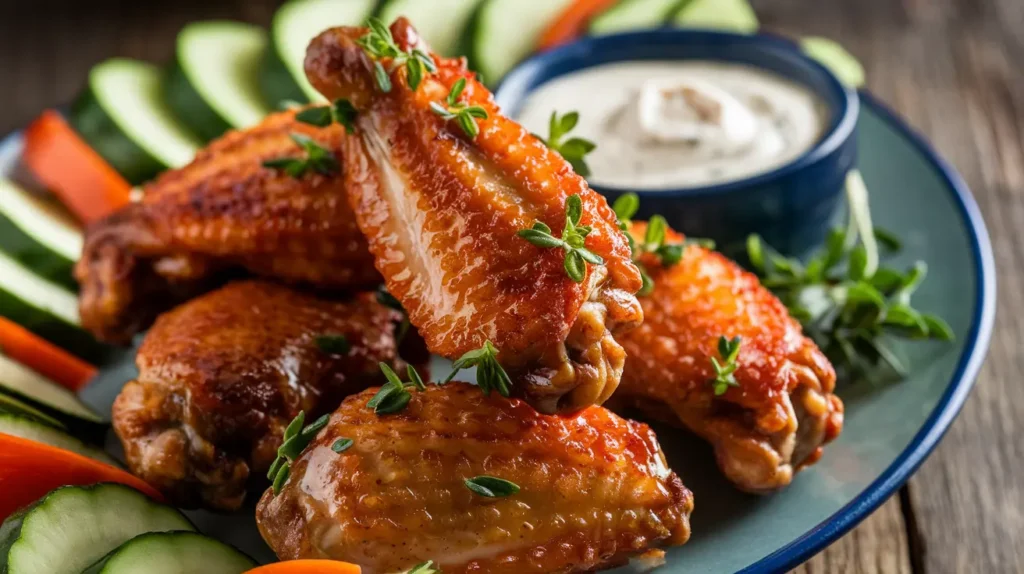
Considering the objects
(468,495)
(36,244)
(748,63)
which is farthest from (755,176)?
(36,244)

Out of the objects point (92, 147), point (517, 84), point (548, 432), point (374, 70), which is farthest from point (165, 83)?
point (548, 432)

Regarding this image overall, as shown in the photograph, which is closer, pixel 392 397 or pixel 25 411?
pixel 392 397

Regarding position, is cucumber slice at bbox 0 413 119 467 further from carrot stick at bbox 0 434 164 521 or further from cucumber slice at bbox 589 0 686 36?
cucumber slice at bbox 589 0 686 36

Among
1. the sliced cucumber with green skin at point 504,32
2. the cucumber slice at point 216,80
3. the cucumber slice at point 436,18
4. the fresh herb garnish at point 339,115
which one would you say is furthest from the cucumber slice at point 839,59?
the fresh herb garnish at point 339,115

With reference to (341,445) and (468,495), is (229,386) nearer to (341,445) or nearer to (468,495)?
(341,445)

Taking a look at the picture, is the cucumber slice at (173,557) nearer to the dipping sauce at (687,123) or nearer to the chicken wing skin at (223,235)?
the chicken wing skin at (223,235)

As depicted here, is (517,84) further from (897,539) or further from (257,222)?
(897,539)
